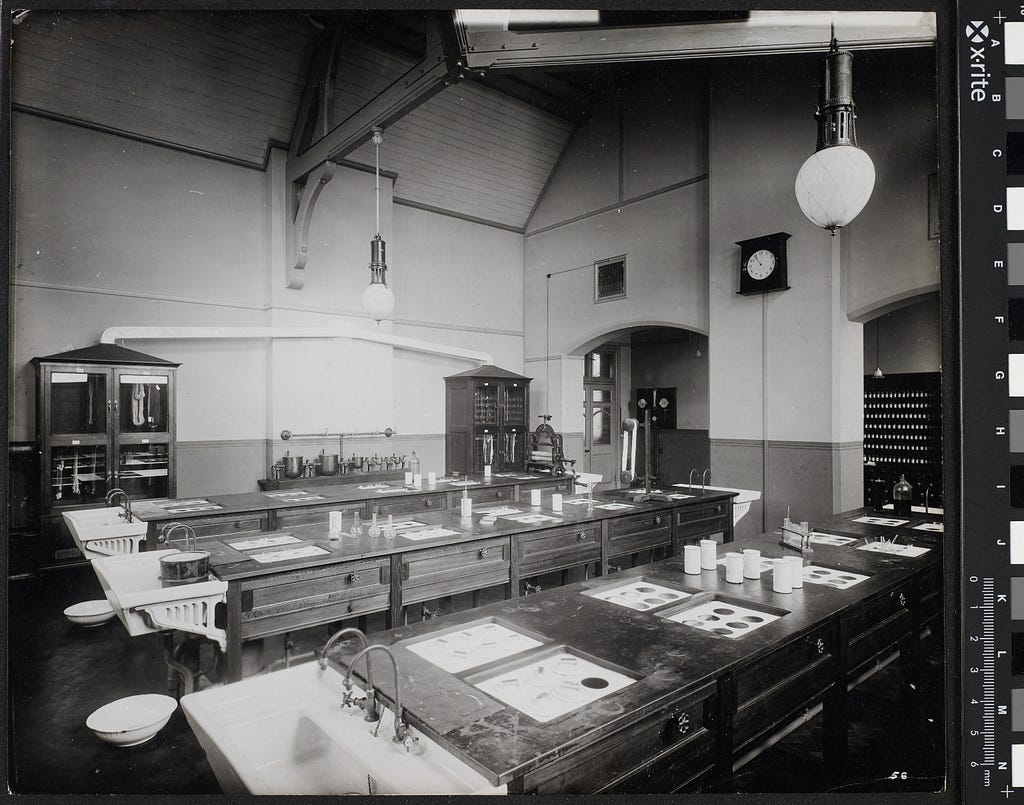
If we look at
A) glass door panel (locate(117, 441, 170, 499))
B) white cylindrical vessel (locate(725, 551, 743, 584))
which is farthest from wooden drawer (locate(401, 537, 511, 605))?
glass door panel (locate(117, 441, 170, 499))

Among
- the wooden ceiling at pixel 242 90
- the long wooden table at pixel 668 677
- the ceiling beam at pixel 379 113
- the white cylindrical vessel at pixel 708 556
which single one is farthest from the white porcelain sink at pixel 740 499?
the ceiling beam at pixel 379 113

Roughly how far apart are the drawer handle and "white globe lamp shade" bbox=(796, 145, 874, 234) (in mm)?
2042

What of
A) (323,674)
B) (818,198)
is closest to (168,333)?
(323,674)

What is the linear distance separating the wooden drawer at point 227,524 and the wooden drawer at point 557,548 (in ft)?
5.34

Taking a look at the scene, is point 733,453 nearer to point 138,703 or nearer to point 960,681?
point 960,681

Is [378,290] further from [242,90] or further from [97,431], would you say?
[97,431]

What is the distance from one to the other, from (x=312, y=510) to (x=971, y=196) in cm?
393

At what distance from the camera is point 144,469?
3.17 meters

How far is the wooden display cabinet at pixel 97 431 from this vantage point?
1.98 meters

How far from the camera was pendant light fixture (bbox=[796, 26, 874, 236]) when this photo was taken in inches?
83.1

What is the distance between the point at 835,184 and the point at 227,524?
3827mm

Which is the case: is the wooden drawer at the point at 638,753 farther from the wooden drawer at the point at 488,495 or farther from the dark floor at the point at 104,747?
the wooden drawer at the point at 488,495

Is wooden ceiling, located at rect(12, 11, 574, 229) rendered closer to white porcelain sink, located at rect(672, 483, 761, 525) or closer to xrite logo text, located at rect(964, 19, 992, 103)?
xrite logo text, located at rect(964, 19, 992, 103)

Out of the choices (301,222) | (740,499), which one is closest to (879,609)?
(740,499)
